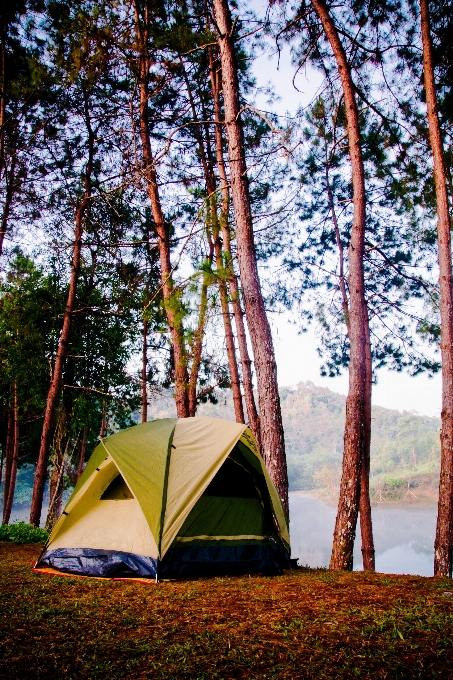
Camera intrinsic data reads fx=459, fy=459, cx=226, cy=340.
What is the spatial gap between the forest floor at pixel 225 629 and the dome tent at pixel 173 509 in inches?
13.6

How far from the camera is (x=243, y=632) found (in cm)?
241

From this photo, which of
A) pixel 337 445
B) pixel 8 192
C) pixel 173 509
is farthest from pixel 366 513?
pixel 337 445

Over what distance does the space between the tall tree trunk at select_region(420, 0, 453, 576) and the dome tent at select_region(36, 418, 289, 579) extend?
2.71 metres

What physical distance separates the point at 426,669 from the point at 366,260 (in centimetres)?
831

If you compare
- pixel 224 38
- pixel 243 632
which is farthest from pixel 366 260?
pixel 243 632

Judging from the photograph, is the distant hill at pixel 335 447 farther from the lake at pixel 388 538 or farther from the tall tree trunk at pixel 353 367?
the tall tree trunk at pixel 353 367

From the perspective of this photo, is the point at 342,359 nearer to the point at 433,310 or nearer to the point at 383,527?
the point at 433,310

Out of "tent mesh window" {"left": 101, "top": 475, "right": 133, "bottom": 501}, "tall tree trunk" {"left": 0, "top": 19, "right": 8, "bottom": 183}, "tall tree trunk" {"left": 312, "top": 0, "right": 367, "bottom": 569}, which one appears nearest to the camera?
"tent mesh window" {"left": 101, "top": 475, "right": 133, "bottom": 501}

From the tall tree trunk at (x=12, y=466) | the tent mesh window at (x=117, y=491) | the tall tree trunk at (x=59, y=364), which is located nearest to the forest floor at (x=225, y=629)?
the tent mesh window at (x=117, y=491)

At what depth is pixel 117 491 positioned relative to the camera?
15.4 ft

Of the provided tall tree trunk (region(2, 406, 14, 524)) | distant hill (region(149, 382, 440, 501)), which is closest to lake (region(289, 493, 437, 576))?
distant hill (region(149, 382, 440, 501))

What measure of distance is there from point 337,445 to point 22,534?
65007mm

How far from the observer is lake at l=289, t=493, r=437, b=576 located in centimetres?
3397

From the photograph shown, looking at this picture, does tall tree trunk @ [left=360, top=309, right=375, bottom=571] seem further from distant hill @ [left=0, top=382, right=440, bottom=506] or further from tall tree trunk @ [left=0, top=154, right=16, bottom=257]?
distant hill @ [left=0, top=382, right=440, bottom=506]
